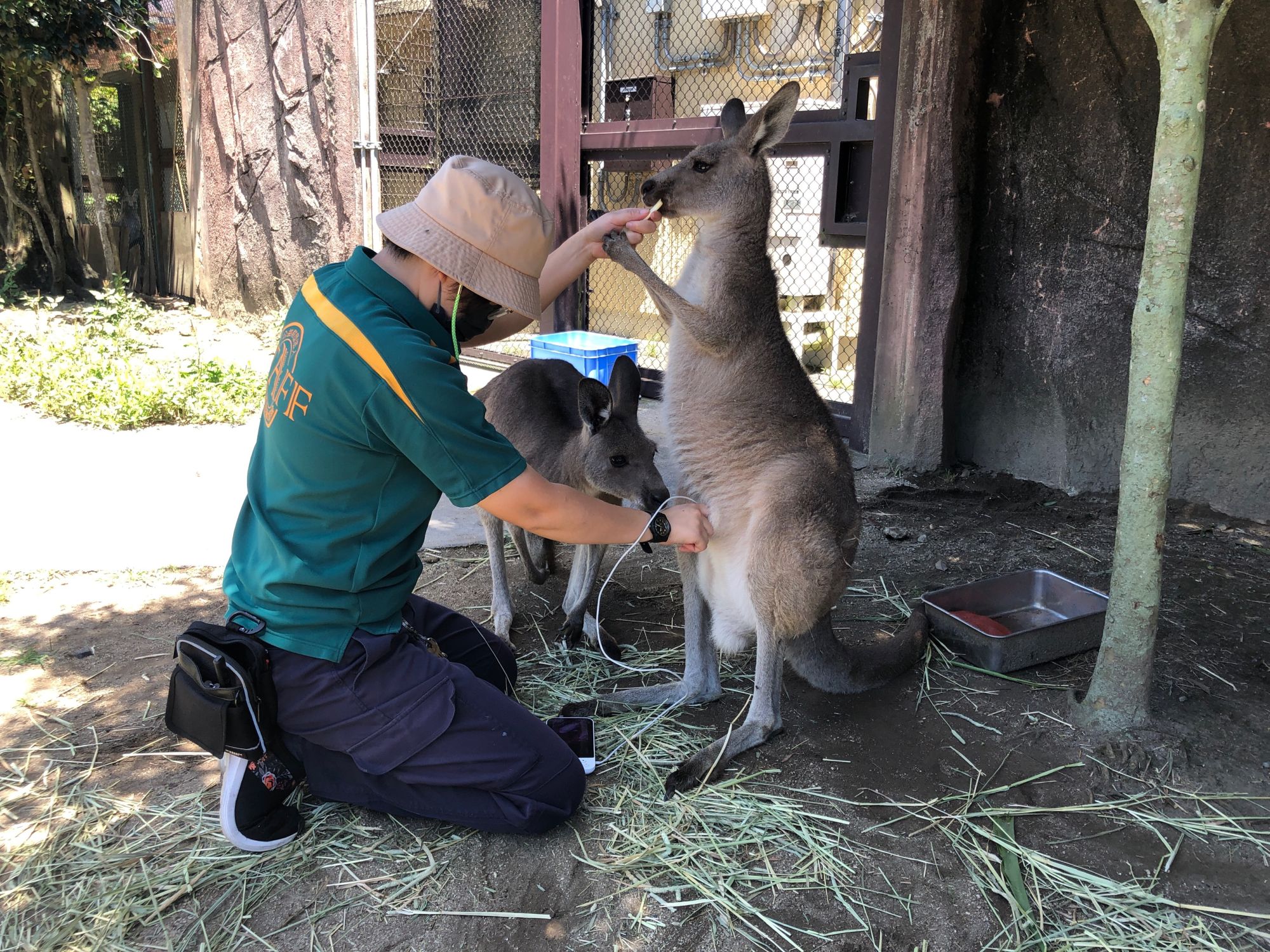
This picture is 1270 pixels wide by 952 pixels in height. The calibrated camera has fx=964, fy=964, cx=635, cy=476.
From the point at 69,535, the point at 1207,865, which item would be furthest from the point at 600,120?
the point at 1207,865

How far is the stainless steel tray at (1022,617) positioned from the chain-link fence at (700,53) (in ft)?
11.5

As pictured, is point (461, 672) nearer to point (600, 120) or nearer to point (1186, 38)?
point (1186, 38)

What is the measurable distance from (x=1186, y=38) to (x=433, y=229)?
1906 millimetres

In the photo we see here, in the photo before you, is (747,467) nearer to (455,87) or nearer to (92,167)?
(455,87)

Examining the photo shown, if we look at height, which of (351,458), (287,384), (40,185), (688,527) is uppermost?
(40,185)

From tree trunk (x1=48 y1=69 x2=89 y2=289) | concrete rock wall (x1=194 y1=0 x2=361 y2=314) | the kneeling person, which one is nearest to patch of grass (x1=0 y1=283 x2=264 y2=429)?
concrete rock wall (x1=194 y1=0 x2=361 y2=314)

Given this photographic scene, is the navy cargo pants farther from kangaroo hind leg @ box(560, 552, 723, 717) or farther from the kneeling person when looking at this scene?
kangaroo hind leg @ box(560, 552, 723, 717)

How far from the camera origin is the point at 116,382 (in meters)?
6.27

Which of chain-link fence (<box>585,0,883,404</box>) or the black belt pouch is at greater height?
chain-link fence (<box>585,0,883,404</box>)

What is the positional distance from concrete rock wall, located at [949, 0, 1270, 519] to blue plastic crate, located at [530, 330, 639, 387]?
187 centimetres

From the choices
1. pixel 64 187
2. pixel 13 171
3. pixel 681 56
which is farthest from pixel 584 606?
pixel 64 187

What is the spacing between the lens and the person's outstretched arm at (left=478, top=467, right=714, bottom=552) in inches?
88.4

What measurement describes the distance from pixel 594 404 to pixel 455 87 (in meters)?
5.62

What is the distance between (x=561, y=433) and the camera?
371 cm
